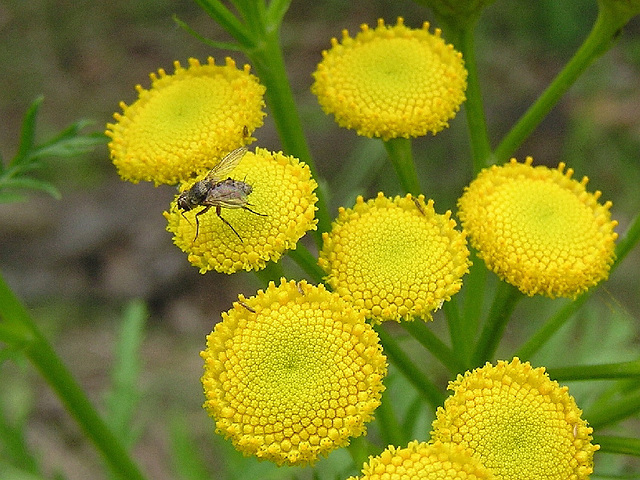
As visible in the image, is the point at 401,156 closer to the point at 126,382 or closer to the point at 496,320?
the point at 496,320

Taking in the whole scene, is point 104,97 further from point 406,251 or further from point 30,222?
point 406,251

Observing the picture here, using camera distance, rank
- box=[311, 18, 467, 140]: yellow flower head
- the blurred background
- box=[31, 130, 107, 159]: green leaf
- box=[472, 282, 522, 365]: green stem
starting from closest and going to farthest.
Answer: box=[472, 282, 522, 365]: green stem → box=[311, 18, 467, 140]: yellow flower head → box=[31, 130, 107, 159]: green leaf → the blurred background

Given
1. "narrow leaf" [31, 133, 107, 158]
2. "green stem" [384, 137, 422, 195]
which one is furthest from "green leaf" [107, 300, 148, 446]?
"green stem" [384, 137, 422, 195]

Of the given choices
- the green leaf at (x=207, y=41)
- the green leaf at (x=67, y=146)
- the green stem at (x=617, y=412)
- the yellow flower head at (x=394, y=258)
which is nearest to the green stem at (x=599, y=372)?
the green stem at (x=617, y=412)

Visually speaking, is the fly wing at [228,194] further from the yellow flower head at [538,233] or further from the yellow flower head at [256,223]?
the yellow flower head at [538,233]

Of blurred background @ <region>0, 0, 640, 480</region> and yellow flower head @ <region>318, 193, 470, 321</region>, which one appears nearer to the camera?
yellow flower head @ <region>318, 193, 470, 321</region>

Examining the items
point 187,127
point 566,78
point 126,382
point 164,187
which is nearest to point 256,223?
point 187,127

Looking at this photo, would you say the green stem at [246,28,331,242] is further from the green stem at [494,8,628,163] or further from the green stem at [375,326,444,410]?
the green stem at [494,8,628,163]
